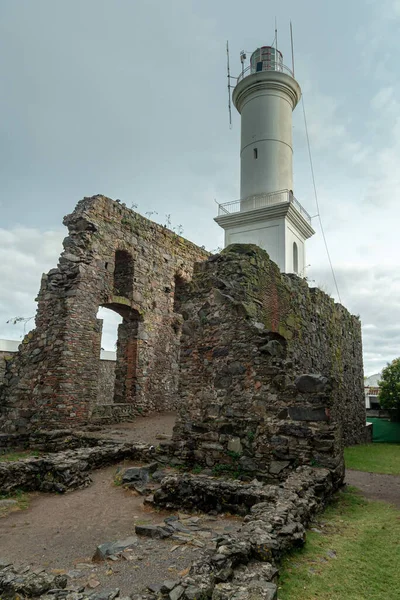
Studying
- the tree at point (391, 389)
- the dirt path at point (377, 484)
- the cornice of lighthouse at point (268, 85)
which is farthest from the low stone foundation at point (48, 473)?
the cornice of lighthouse at point (268, 85)

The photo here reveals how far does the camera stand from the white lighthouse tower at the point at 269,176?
71.5 ft

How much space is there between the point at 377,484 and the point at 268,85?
22.3 meters

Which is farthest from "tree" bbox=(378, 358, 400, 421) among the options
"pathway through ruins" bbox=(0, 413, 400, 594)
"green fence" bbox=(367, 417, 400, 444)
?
"pathway through ruins" bbox=(0, 413, 400, 594)

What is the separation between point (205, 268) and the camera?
8.78m

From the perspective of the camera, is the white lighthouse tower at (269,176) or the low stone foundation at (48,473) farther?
the white lighthouse tower at (269,176)

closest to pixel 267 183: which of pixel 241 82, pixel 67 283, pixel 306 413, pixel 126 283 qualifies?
pixel 241 82

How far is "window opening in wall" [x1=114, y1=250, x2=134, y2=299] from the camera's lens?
46.6 ft

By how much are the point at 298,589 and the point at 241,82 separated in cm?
2574

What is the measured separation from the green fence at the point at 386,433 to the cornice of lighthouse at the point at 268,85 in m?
18.3

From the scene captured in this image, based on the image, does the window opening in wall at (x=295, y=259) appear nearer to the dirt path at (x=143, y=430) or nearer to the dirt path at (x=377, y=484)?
the dirt path at (x=143, y=430)

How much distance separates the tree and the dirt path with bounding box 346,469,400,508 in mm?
11850

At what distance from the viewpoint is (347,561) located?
418cm

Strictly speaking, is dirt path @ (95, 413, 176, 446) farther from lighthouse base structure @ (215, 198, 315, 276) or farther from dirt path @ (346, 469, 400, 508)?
lighthouse base structure @ (215, 198, 315, 276)

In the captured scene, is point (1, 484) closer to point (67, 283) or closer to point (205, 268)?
point (205, 268)
